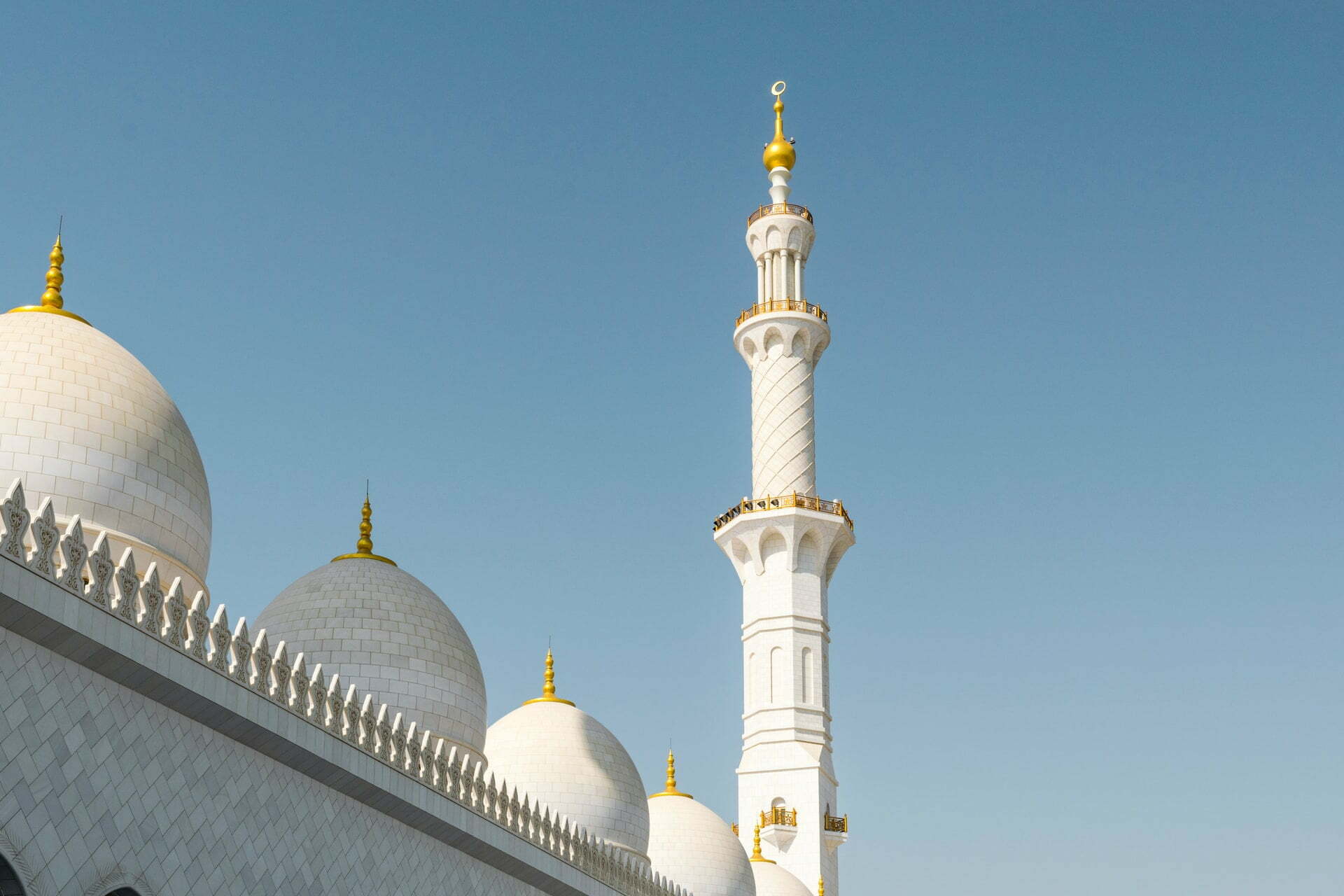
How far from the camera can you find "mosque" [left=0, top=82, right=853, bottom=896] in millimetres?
11164

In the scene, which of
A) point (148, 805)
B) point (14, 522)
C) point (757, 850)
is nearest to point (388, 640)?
point (148, 805)

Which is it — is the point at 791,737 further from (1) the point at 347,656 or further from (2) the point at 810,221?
(1) the point at 347,656

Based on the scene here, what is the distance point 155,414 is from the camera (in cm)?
1504

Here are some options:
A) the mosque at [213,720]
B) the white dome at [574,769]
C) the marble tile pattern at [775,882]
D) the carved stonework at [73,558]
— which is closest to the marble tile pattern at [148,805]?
the mosque at [213,720]

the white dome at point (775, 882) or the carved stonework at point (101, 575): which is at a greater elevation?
the white dome at point (775, 882)

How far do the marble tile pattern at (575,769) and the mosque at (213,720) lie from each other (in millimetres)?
37

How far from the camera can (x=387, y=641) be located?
18.7 metres

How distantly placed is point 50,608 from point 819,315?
2845 centimetres

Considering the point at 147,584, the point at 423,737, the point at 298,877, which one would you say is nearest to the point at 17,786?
the point at 147,584

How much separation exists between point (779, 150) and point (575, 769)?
21.5 meters

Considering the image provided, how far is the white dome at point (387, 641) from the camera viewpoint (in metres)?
18.5

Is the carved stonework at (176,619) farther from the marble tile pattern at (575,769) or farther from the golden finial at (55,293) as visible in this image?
the marble tile pattern at (575,769)

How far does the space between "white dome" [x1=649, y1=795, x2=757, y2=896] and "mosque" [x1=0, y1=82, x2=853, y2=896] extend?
0.05 m

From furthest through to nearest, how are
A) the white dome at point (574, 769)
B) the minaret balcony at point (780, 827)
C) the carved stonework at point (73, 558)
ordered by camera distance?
the minaret balcony at point (780, 827) → the white dome at point (574, 769) → the carved stonework at point (73, 558)
